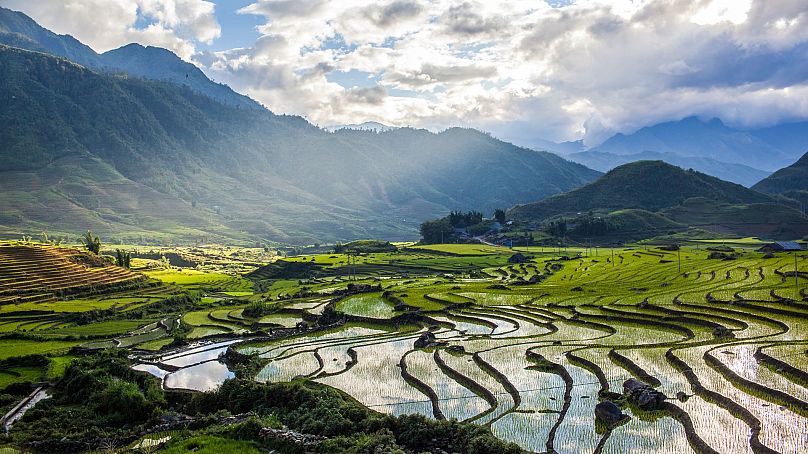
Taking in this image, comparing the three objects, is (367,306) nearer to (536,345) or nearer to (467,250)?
(536,345)

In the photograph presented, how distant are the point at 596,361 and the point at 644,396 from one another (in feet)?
29.9

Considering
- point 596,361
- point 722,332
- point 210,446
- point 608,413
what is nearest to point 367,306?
point 596,361

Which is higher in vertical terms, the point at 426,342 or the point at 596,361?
the point at 596,361

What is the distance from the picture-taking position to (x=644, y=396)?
1086 inches

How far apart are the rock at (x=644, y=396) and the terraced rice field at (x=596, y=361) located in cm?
44

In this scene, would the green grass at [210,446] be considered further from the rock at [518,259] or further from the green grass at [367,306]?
the rock at [518,259]

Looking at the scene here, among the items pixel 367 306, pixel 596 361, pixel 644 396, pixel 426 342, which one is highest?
pixel 367 306

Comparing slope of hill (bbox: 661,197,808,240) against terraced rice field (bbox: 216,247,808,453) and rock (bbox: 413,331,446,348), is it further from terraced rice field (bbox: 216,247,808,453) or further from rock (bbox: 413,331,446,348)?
rock (bbox: 413,331,446,348)

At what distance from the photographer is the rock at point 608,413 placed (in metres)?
25.9

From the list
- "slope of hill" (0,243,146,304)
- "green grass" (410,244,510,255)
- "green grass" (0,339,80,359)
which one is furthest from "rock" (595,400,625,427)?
"green grass" (410,244,510,255)

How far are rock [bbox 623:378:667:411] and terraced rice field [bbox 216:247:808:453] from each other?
0.44m

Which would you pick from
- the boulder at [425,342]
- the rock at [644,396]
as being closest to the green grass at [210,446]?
the rock at [644,396]

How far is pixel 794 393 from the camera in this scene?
27.6 m

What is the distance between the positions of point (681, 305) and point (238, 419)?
40802mm
